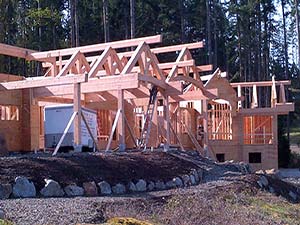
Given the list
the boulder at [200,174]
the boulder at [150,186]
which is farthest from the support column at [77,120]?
the boulder at [150,186]

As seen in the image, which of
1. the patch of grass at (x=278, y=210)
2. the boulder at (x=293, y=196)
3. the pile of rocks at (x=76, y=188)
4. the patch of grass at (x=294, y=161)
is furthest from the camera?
the patch of grass at (x=294, y=161)

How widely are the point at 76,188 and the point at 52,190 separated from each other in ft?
1.94

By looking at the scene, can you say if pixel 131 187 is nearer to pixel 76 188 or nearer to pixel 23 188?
pixel 76 188

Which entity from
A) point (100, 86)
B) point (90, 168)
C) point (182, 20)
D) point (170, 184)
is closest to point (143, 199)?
point (90, 168)

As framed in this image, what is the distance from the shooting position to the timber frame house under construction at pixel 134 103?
1970cm

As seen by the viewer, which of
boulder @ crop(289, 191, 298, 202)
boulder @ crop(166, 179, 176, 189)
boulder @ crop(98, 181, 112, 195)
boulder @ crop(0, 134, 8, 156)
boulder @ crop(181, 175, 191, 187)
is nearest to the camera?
boulder @ crop(98, 181, 112, 195)

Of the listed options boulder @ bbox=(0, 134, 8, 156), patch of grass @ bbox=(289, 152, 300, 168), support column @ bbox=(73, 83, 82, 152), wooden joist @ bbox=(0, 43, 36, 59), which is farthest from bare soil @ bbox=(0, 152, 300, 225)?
patch of grass @ bbox=(289, 152, 300, 168)

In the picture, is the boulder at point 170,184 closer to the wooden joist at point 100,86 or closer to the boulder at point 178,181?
the boulder at point 178,181

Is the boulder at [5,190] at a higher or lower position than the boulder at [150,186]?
higher

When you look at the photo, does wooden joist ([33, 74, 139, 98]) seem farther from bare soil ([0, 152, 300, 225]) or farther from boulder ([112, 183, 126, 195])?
boulder ([112, 183, 126, 195])

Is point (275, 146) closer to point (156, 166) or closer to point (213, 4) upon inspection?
point (156, 166)

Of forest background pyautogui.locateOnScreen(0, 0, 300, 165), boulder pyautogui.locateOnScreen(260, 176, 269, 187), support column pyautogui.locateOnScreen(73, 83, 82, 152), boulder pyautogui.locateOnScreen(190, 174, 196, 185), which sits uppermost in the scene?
forest background pyautogui.locateOnScreen(0, 0, 300, 165)

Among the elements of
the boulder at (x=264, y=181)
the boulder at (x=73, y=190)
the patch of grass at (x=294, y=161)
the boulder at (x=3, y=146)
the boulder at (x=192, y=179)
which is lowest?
the patch of grass at (x=294, y=161)

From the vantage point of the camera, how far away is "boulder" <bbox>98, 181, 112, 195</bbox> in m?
13.4
